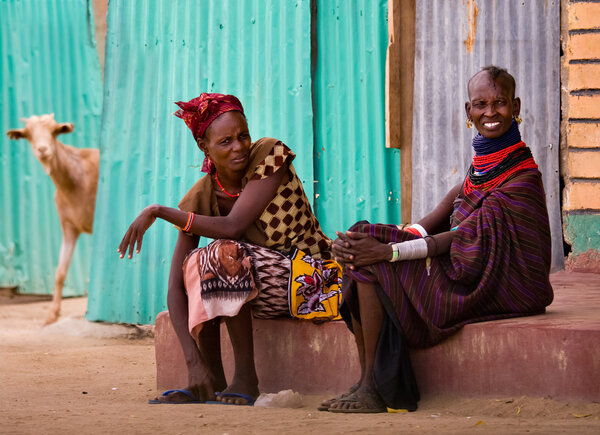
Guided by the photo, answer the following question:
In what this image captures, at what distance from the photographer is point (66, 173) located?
29.7 ft

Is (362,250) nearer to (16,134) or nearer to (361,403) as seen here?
(361,403)

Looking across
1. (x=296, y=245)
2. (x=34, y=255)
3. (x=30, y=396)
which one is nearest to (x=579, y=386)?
(x=296, y=245)

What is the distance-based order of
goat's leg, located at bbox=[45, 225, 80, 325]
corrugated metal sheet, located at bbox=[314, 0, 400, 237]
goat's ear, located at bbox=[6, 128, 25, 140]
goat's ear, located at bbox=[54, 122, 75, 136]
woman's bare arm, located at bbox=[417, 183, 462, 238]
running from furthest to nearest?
1. goat's ear, located at bbox=[54, 122, 75, 136]
2. goat's ear, located at bbox=[6, 128, 25, 140]
3. goat's leg, located at bbox=[45, 225, 80, 325]
4. corrugated metal sheet, located at bbox=[314, 0, 400, 237]
5. woman's bare arm, located at bbox=[417, 183, 462, 238]

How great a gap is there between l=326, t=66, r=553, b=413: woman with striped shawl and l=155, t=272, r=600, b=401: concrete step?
11cm

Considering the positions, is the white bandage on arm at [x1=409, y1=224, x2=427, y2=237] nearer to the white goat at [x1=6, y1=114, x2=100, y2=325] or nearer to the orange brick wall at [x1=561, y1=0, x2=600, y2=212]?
the orange brick wall at [x1=561, y1=0, x2=600, y2=212]

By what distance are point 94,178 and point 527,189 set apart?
256 inches

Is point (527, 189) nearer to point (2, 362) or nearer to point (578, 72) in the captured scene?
point (578, 72)

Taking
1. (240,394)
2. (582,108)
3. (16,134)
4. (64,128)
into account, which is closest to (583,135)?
(582,108)

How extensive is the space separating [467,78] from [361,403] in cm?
319

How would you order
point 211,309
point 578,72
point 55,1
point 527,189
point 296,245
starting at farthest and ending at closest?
point 55,1 < point 578,72 < point 296,245 < point 211,309 < point 527,189

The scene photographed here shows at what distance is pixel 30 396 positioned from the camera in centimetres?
438

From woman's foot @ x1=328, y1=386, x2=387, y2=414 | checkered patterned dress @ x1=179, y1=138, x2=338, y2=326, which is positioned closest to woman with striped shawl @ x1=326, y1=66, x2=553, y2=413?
woman's foot @ x1=328, y1=386, x2=387, y2=414

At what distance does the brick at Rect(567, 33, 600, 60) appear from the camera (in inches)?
223

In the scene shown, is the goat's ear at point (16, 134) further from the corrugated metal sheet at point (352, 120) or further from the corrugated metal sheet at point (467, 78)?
the corrugated metal sheet at point (467, 78)
